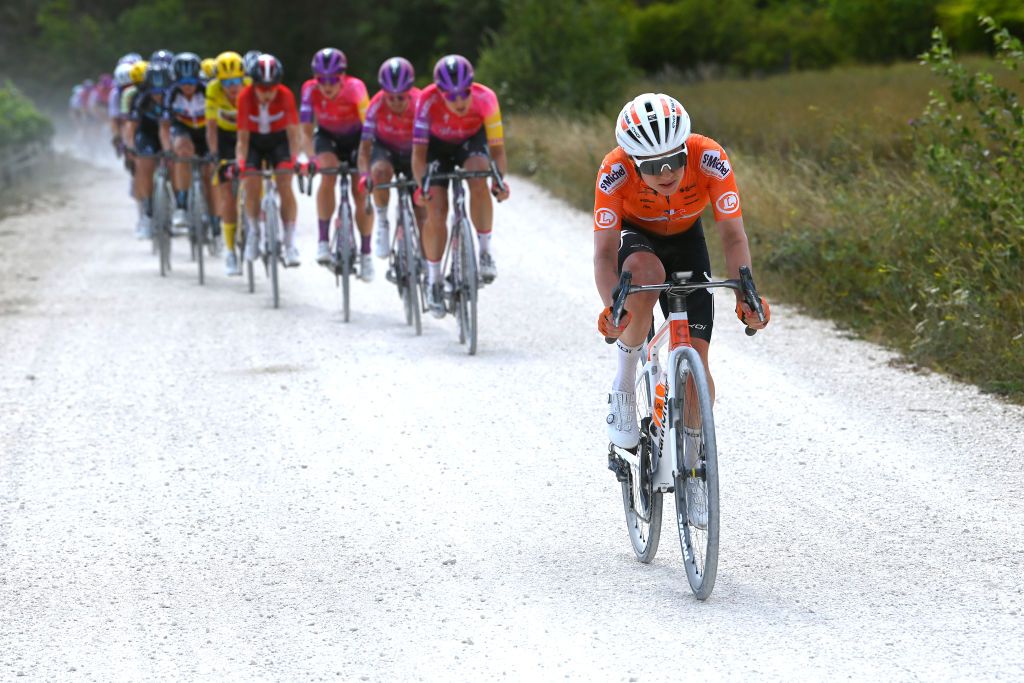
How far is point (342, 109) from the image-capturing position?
1266 centimetres

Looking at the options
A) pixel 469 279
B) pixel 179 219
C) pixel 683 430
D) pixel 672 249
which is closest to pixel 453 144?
pixel 469 279

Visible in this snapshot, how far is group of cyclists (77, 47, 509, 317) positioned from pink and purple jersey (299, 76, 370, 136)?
0.01 m

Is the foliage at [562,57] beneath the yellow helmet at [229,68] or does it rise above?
beneath

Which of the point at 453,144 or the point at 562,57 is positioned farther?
the point at 562,57

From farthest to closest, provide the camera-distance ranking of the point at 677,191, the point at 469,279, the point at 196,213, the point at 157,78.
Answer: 1. the point at 157,78
2. the point at 196,213
3. the point at 469,279
4. the point at 677,191

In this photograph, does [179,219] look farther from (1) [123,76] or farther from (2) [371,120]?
(2) [371,120]

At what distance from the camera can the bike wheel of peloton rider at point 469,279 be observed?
1043 cm

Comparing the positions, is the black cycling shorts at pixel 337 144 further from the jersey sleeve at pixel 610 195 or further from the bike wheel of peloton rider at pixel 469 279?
the jersey sleeve at pixel 610 195

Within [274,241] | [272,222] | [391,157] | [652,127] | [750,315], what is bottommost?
[274,241]

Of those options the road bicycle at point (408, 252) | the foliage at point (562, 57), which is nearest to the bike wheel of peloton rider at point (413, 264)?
the road bicycle at point (408, 252)

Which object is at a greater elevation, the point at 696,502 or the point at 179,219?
the point at 696,502

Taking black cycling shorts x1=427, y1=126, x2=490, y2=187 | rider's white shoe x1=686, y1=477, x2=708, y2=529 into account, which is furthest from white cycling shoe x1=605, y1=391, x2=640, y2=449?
black cycling shorts x1=427, y1=126, x2=490, y2=187

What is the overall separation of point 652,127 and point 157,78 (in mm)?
12593

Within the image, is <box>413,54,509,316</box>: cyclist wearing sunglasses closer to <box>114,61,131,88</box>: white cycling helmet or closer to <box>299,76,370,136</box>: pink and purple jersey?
<box>299,76,370,136</box>: pink and purple jersey
